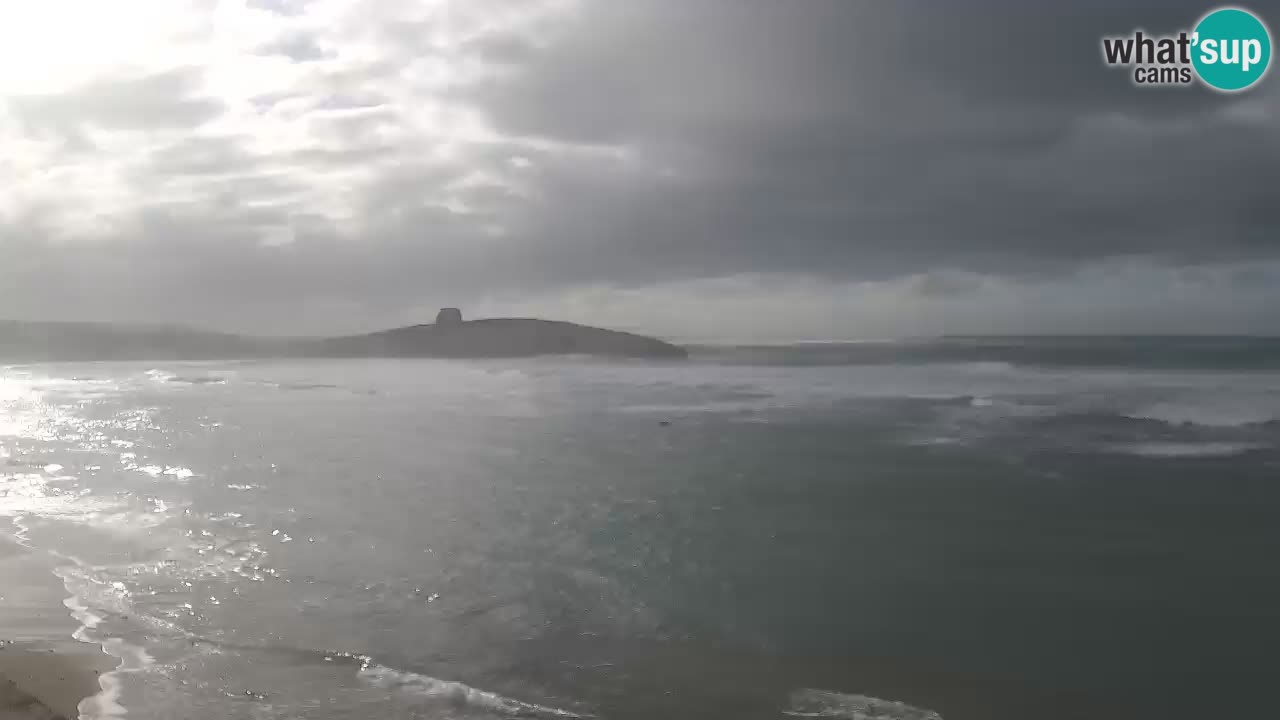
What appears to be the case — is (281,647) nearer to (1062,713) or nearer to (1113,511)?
(1062,713)

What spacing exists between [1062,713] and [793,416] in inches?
1509

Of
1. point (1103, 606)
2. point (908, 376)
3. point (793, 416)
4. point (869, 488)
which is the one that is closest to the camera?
point (1103, 606)

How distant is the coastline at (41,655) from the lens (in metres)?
10.9

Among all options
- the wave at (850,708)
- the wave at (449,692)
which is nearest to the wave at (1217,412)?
the wave at (850,708)

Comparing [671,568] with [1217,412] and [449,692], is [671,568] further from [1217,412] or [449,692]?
[1217,412]

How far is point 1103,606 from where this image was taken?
52.4 feet

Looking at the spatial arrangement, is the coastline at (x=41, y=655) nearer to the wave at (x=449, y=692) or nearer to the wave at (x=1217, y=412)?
the wave at (x=449, y=692)

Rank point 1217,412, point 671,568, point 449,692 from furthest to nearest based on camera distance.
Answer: point 1217,412 → point 671,568 → point 449,692

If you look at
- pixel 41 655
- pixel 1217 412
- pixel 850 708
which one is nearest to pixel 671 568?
pixel 850 708

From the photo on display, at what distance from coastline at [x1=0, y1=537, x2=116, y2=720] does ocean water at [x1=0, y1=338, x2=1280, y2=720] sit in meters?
0.41

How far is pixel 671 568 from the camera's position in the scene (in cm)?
1855

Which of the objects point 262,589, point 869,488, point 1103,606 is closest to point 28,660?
point 262,589

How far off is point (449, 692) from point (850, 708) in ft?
17.8

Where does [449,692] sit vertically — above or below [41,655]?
below
